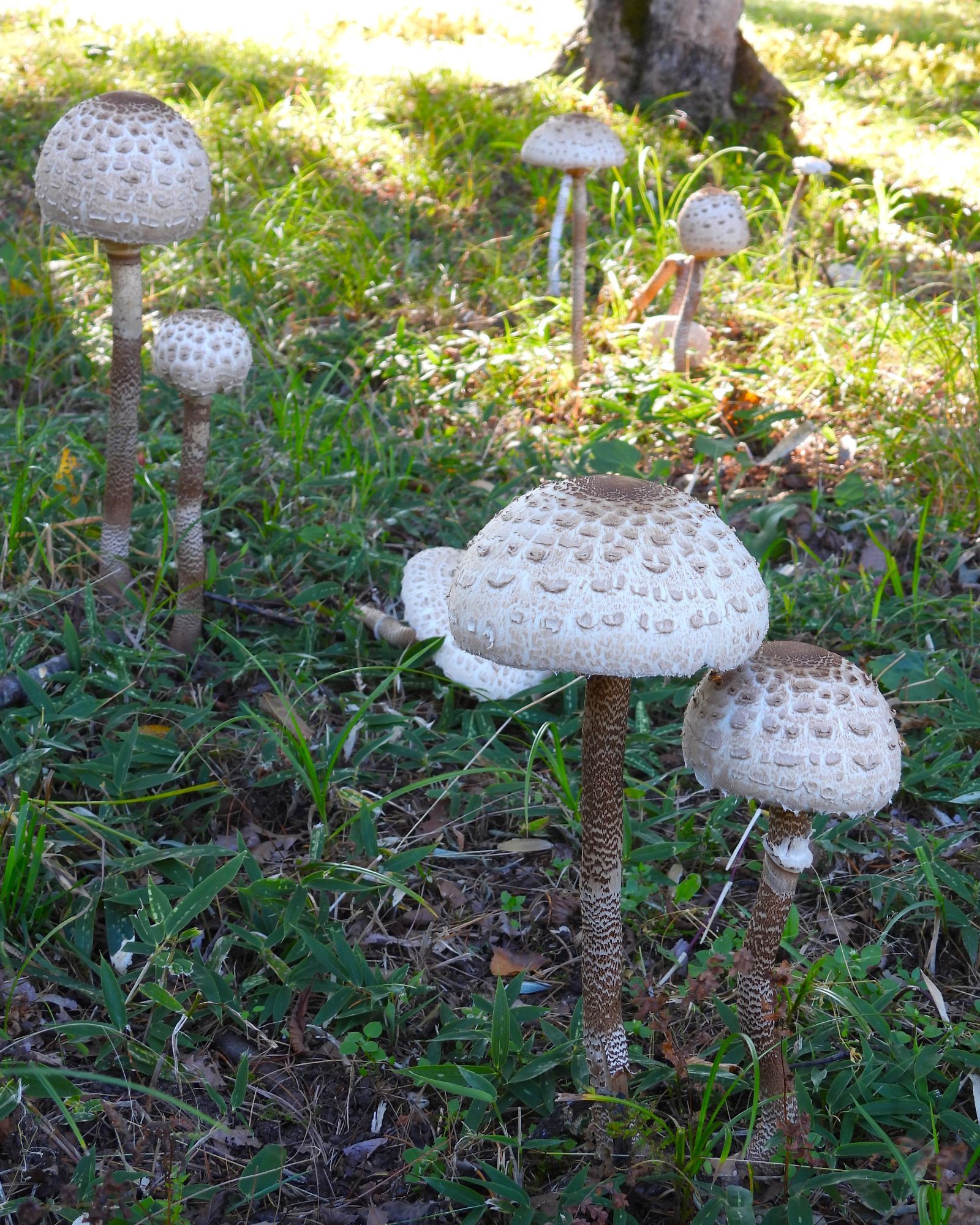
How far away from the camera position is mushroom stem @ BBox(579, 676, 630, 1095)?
1.92 meters

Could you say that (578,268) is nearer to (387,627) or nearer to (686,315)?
(686,315)

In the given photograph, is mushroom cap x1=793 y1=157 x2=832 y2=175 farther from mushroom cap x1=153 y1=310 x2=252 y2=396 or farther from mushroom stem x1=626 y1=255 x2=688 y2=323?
mushroom cap x1=153 y1=310 x2=252 y2=396

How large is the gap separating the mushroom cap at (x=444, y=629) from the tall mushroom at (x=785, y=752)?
1.33 m

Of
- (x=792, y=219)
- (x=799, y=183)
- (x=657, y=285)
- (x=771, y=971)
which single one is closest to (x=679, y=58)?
(x=799, y=183)

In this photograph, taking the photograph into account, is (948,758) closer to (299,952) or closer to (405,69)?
(299,952)

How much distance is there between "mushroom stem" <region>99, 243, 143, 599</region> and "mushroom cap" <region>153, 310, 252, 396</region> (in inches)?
9.3

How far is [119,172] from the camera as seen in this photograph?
9.30ft

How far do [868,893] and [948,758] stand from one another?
0.51 m

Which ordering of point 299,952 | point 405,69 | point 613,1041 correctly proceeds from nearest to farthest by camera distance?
point 613,1041 → point 299,952 → point 405,69

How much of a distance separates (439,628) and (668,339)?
2627 millimetres

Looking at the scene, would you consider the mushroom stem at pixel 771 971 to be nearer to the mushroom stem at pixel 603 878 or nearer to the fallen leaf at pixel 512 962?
the mushroom stem at pixel 603 878

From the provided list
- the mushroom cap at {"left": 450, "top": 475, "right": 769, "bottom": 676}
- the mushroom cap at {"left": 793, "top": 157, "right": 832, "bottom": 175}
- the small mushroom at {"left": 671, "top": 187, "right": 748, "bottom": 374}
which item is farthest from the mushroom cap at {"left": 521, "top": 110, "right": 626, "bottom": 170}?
Answer: the mushroom cap at {"left": 450, "top": 475, "right": 769, "bottom": 676}

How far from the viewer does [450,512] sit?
421cm

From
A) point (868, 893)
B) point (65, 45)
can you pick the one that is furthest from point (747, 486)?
point (65, 45)
